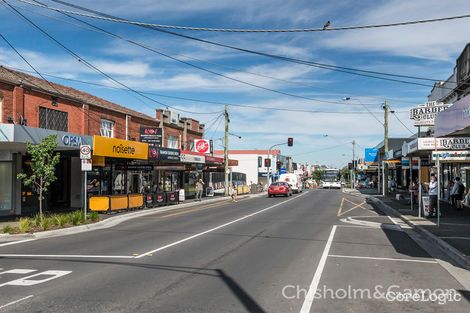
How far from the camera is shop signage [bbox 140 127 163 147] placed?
3803 centimetres

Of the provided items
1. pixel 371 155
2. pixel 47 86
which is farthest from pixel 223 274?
pixel 371 155

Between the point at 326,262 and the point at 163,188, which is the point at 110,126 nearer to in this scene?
the point at 163,188

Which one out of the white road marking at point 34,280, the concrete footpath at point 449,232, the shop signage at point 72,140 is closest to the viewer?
the white road marking at point 34,280

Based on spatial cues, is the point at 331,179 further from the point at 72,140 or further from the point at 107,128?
the point at 72,140

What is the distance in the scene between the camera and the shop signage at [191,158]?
34875 millimetres

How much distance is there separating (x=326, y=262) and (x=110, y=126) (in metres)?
28.1

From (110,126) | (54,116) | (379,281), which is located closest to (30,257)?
(379,281)

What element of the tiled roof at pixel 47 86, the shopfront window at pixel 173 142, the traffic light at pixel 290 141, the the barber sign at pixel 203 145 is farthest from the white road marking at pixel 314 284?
the traffic light at pixel 290 141

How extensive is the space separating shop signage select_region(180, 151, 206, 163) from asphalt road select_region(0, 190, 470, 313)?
64.4 ft

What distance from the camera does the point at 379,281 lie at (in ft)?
27.8

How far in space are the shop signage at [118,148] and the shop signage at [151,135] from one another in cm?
993

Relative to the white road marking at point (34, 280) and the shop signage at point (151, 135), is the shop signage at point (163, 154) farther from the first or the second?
the white road marking at point (34, 280)

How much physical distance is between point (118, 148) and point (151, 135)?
44.1 ft

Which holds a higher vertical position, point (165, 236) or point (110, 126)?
point (110, 126)
